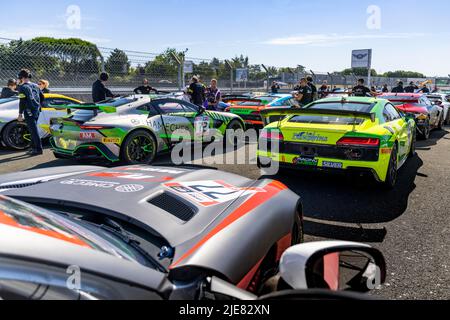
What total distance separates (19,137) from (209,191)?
7.00m

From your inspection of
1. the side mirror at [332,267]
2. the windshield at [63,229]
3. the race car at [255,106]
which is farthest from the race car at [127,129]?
the side mirror at [332,267]

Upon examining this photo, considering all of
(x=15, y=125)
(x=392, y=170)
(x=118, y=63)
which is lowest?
(x=392, y=170)

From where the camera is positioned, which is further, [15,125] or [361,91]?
[361,91]

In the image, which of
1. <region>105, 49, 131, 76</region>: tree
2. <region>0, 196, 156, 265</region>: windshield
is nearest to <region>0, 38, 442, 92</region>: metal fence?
<region>105, 49, 131, 76</region>: tree

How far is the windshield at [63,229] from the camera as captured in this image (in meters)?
1.36

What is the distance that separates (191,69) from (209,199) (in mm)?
13920

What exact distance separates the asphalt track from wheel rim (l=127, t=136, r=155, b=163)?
2.91 feet

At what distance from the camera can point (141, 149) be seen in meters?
6.55

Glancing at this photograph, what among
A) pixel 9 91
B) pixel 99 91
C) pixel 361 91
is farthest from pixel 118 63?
pixel 361 91

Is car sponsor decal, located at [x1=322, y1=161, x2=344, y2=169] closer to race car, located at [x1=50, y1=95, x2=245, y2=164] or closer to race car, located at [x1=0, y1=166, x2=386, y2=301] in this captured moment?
race car, located at [x1=0, y1=166, x2=386, y2=301]

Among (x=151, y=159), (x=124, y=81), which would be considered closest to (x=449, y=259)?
(x=151, y=159)

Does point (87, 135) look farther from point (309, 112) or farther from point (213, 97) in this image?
point (213, 97)

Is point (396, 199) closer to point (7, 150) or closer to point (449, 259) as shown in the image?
point (449, 259)

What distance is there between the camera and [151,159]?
22.0ft
